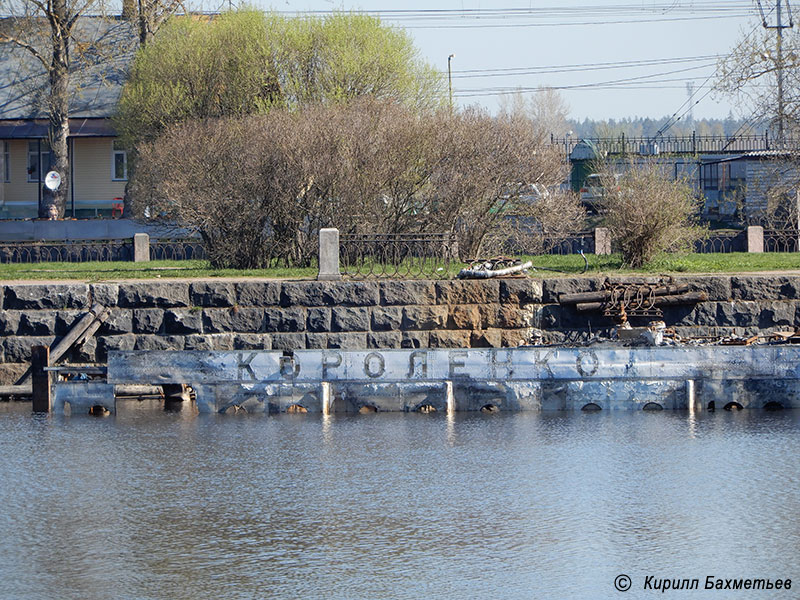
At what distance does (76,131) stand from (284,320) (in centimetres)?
3034

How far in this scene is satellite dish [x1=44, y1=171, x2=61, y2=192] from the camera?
148 feet

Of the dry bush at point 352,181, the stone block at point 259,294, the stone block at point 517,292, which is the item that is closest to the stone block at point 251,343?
the stone block at point 259,294

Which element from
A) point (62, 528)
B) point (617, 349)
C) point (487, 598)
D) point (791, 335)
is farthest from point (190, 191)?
point (487, 598)

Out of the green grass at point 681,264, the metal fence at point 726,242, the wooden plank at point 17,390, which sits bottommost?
the wooden plank at point 17,390

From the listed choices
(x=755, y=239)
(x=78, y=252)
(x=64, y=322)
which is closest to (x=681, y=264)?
(x=755, y=239)

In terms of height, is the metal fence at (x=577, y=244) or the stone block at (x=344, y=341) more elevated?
the metal fence at (x=577, y=244)

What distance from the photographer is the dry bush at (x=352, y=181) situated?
26.3 metres

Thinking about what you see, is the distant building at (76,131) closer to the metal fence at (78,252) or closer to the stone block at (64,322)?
the metal fence at (78,252)

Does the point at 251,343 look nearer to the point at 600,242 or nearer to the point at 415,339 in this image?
the point at 415,339

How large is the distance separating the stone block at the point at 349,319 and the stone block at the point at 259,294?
1161mm

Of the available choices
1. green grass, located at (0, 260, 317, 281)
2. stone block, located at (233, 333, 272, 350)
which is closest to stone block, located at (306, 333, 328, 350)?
stone block, located at (233, 333, 272, 350)

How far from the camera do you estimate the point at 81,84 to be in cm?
5012

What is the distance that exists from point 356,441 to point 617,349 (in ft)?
17.2

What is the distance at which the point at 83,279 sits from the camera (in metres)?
24.1
